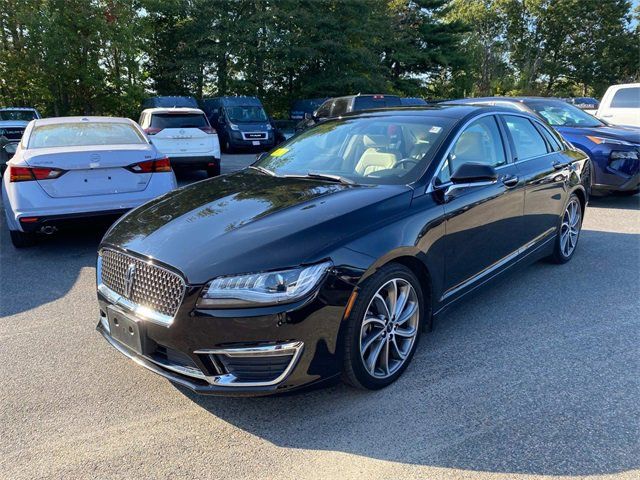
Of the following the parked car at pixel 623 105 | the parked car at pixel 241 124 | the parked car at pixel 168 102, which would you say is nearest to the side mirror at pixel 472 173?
the parked car at pixel 623 105

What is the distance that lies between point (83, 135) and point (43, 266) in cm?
171

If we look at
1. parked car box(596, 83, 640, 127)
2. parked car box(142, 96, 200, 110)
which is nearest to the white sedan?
parked car box(596, 83, 640, 127)

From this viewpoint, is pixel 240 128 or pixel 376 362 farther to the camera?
pixel 240 128

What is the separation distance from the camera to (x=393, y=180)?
10.7 feet

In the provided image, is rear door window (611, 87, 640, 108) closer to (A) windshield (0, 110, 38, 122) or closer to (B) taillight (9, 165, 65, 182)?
(B) taillight (9, 165, 65, 182)

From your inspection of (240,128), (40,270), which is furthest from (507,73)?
(40,270)

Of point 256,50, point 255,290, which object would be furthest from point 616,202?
point 256,50

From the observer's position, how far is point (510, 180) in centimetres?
391

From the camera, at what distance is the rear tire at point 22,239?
219 inches

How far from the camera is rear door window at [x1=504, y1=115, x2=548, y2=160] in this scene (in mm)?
4242

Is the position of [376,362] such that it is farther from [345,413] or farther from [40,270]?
[40,270]

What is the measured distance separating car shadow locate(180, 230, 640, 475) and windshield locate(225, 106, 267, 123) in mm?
14618

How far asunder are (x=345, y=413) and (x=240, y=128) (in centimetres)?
1495

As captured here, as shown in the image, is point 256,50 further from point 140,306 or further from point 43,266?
point 140,306
